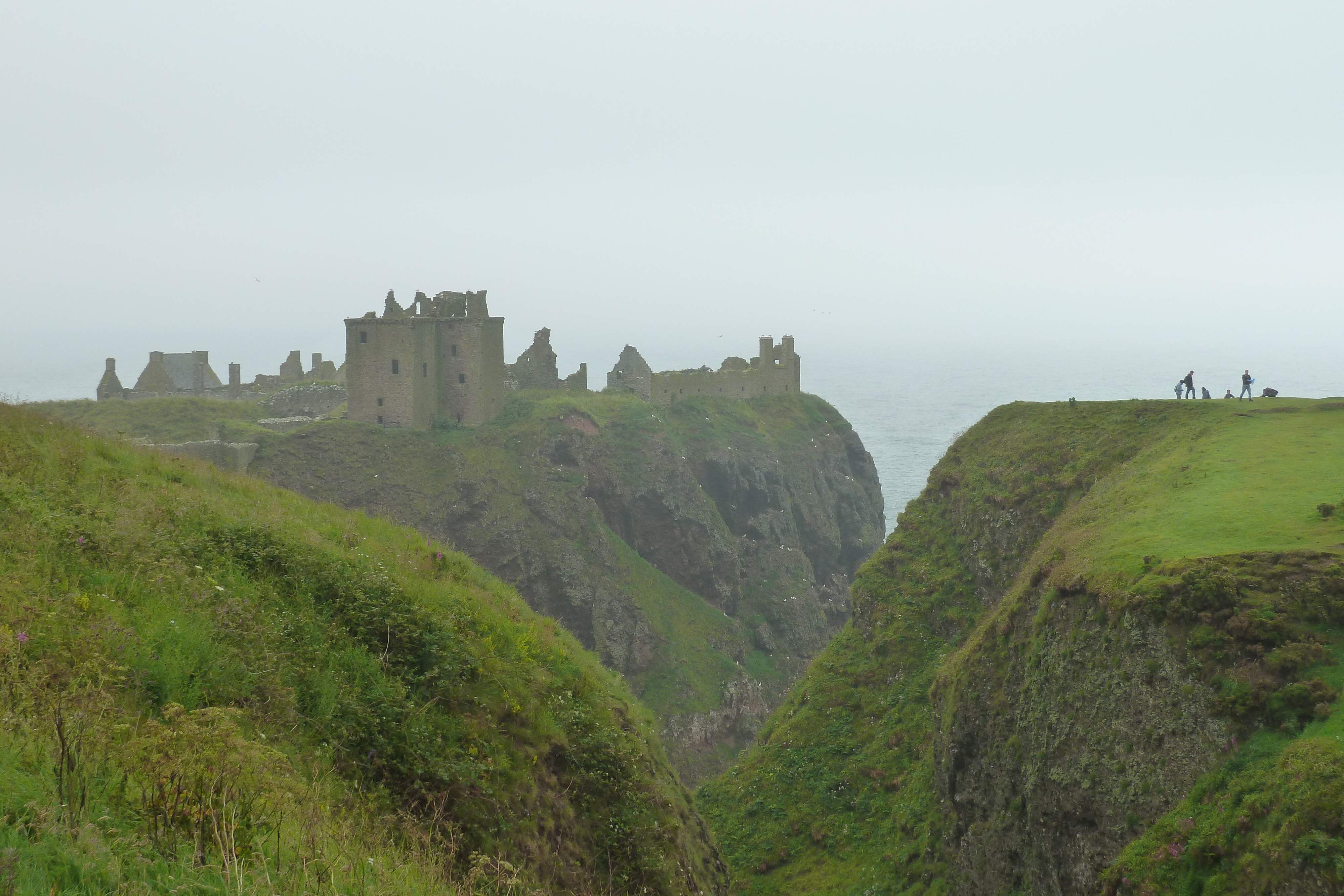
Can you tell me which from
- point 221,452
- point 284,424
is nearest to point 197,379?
point 284,424

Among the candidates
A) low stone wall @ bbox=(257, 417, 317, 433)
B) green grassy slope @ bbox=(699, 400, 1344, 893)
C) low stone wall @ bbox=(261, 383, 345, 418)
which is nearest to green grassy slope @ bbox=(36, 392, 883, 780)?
low stone wall @ bbox=(257, 417, 317, 433)

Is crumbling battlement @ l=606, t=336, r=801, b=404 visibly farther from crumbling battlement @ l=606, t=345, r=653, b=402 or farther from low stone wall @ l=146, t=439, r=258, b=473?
low stone wall @ l=146, t=439, r=258, b=473

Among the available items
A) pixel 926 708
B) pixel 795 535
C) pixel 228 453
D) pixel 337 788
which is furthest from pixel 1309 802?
pixel 795 535

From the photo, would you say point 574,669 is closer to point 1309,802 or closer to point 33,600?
point 33,600

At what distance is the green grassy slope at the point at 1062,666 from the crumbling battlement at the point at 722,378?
33.9 metres

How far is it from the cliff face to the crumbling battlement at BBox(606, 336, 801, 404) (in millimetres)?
1362

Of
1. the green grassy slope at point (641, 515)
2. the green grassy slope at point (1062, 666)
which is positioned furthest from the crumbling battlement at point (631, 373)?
the green grassy slope at point (1062, 666)

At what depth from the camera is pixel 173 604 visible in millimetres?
10828

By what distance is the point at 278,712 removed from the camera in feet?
33.5

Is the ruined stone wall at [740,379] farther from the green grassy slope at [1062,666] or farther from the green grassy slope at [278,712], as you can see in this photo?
the green grassy slope at [278,712]

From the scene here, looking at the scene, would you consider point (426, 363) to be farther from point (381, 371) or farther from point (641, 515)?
point (641, 515)

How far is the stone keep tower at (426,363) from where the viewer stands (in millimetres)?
54562

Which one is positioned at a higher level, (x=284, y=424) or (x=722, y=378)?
(x=722, y=378)

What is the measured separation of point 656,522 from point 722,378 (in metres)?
16.0
